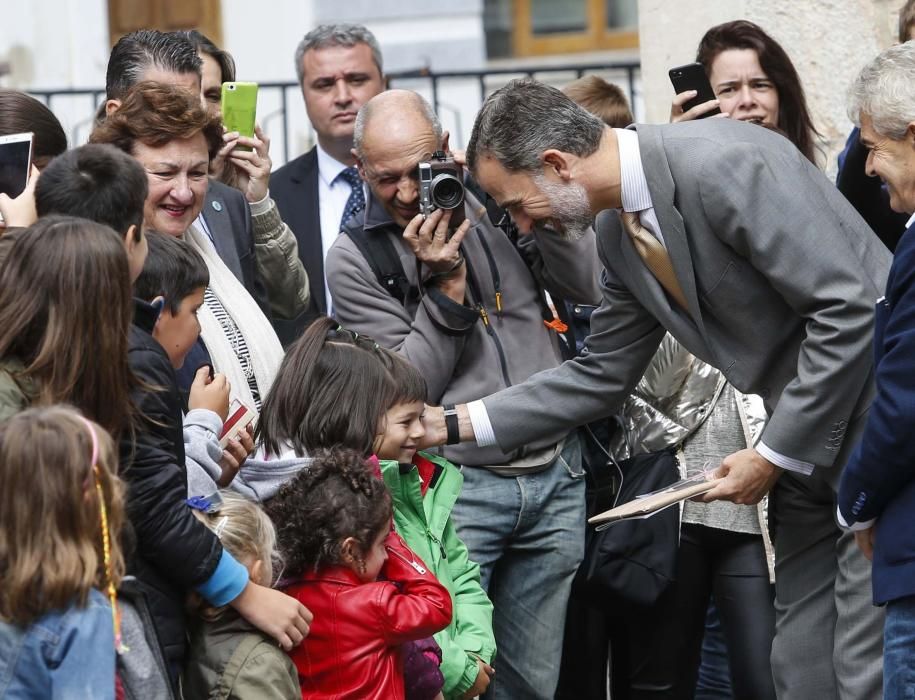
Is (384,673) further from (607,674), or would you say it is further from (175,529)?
(607,674)

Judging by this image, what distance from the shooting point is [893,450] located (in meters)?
2.82

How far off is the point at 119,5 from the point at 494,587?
783 cm

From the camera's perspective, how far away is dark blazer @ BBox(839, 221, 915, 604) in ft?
9.20

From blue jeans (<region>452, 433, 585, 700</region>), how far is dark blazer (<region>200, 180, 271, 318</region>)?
774 mm

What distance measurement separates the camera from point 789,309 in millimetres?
3428

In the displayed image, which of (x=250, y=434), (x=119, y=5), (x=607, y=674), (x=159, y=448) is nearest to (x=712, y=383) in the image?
(x=607, y=674)

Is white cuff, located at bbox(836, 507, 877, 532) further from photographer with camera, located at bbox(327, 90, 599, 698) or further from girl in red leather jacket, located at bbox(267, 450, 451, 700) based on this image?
photographer with camera, located at bbox(327, 90, 599, 698)

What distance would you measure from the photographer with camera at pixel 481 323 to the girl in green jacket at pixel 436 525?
28 cm

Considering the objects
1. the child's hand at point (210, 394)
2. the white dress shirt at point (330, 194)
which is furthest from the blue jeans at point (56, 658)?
the white dress shirt at point (330, 194)

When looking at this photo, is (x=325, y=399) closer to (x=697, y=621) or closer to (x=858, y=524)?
(x=858, y=524)

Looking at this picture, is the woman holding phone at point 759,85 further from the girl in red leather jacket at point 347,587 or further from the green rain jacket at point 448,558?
the girl in red leather jacket at point 347,587

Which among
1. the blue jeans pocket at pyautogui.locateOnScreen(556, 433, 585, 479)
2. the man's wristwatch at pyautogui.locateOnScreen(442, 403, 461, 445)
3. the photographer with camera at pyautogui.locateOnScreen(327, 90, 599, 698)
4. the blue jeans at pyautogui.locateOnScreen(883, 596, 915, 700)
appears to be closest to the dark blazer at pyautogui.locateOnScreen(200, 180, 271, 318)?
the photographer with camera at pyautogui.locateOnScreen(327, 90, 599, 698)

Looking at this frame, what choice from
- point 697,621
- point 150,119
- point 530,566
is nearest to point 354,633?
point 530,566

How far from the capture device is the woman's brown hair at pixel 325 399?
335cm
